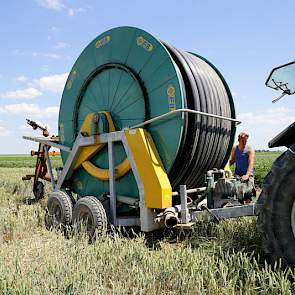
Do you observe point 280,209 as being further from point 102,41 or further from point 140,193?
point 102,41

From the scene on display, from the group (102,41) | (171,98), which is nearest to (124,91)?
(171,98)

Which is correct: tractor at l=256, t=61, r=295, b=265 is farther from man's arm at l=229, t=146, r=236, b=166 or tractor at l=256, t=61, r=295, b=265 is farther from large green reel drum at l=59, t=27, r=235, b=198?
Answer: man's arm at l=229, t=146, r=236, b=166

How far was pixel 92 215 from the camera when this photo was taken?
187 inches

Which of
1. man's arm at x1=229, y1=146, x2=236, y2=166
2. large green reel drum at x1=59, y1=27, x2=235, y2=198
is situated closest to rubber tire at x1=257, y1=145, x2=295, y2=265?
large green reel drum at x1=59, y1=27, x2=235, y2=198

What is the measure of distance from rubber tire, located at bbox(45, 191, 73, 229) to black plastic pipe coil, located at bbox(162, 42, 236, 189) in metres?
1.72

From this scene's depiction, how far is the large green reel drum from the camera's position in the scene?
14.9 feet

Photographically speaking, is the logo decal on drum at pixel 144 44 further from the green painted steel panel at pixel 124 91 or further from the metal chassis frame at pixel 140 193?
the metal chassis frame at pixel 140 193

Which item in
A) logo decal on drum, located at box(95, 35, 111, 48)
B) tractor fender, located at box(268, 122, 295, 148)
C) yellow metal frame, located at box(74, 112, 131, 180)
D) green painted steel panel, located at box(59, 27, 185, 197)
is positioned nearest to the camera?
tractor fender, located at box(268, 122, 295, 148)

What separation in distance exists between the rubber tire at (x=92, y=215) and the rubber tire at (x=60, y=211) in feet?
0.93

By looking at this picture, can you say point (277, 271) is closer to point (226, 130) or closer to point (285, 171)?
point (285, 171)

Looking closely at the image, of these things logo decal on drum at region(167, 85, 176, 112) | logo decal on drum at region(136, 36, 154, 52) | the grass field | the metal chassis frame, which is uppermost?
logo decal on drum at region(136, 36, 154, 52)

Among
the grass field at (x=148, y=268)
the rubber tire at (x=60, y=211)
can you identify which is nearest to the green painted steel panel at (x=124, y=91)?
the rubber tire at (x=60, y=211)

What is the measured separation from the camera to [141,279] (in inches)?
112

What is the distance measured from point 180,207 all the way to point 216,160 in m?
1.16
